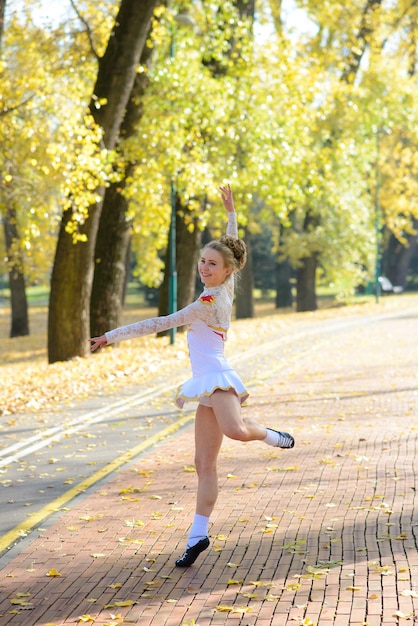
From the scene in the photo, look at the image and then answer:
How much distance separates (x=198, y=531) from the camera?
20.5 ft

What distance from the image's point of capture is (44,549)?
6738 mm

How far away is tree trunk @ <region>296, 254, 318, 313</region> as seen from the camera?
42156mm

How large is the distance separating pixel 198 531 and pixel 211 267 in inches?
60.9

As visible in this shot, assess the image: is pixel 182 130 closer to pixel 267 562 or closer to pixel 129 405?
pixel 129 405

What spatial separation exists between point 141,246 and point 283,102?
14.6 metres

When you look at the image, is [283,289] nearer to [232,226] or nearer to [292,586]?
[232,226]

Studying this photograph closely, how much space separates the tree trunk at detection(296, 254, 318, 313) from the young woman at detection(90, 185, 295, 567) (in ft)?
118

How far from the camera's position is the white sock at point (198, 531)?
6199 millimetres

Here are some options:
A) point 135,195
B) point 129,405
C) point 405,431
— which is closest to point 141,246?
point 135,195

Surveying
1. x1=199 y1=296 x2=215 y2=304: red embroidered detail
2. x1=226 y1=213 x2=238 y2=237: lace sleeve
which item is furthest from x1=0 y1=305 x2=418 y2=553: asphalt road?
x1=226 y1=213 x2=238 y2=237: lace sleeve

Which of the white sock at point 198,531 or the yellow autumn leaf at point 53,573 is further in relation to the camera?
the white sock at point 198,531

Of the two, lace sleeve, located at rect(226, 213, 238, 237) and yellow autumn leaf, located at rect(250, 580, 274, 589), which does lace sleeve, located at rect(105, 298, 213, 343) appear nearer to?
lace sleeve, located at rect(226, 213, 238, 237)

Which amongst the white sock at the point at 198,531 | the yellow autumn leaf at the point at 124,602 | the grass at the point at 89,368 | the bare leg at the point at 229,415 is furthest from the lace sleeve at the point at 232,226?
the grass at the point at 89,368

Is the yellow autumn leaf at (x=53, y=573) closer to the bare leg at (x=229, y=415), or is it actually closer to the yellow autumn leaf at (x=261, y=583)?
the yellow autumn leaf at (x=261, y=583)
